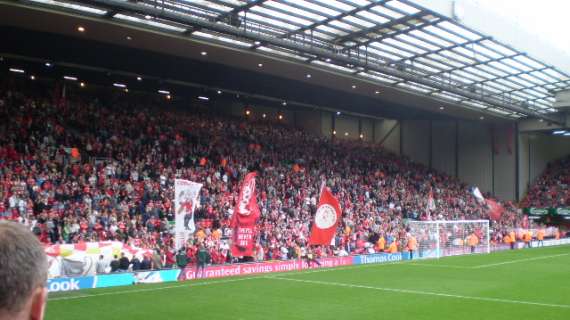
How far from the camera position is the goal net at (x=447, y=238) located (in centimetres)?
3506

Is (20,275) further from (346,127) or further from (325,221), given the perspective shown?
(346,127)

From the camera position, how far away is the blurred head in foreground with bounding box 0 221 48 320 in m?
1.69

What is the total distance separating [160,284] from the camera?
21.1 metres

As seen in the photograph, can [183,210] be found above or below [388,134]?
below

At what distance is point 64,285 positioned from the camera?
61.3 ft

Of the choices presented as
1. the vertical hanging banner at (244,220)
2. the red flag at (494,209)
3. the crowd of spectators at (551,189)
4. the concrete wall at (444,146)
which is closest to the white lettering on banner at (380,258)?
the vertical hanging banner at (244,220)

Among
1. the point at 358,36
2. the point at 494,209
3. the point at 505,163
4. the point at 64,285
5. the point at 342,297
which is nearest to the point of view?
the point at 342,297

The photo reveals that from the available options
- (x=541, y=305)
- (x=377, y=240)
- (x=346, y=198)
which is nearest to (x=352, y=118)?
(x=346, y=198)

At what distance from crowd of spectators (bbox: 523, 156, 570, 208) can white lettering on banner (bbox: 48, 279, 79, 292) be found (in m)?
42.9

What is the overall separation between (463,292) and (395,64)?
15.0 m

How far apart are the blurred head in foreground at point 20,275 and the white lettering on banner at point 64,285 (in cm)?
1790

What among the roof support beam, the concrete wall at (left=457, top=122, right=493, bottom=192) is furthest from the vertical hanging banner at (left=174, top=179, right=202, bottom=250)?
the concrete wall at (left=457, top=122, right=493, bottom=192)

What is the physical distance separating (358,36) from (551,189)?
34.8 meters

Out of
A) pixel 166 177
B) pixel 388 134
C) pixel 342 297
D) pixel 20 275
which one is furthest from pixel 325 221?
pixel 388 134
